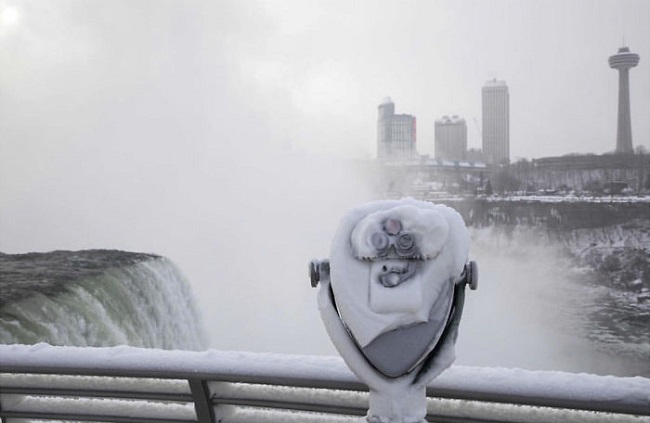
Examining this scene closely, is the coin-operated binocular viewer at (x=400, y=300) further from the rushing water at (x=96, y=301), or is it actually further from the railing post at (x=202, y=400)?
the rushing water at (x=96, y=301)

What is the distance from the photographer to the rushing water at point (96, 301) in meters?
6.41

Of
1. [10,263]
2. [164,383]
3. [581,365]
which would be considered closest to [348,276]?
[164,383]

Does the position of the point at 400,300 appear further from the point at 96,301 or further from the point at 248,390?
the point at 96,301

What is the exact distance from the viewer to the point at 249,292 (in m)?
37.0

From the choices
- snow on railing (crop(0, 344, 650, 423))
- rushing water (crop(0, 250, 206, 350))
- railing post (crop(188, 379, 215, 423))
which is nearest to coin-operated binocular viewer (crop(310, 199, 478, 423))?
snow on railing (crop(0, 344, 650, 423))

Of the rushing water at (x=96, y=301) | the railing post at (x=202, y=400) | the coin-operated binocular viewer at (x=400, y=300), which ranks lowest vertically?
the rushing water at (x=96, y=301)

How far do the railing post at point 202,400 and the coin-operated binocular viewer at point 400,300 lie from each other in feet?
1.29

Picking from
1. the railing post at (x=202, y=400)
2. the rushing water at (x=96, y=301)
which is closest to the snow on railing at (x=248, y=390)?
the railing post at (x=202, y=400)

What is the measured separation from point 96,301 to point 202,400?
668cm

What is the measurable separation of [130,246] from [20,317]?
2971cm

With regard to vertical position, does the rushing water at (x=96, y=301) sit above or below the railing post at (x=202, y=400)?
below

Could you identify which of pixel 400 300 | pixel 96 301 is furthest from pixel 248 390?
pixel 96 301

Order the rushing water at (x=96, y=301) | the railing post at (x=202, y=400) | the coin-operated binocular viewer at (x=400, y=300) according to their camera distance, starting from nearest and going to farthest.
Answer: the coin-operated binocular viewer at (x=400, y=300) < the railing post at (x=202, y=400) < the rushing water at (x=96, y=301)

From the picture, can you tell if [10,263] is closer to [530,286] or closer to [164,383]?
[164,383]
